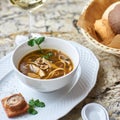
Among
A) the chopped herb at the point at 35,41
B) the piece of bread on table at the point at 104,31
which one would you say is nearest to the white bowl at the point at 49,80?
the chopped herb at the point at 35,41

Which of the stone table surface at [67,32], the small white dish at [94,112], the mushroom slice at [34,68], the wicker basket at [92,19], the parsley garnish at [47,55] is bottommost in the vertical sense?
the stone table surface at [67,32]

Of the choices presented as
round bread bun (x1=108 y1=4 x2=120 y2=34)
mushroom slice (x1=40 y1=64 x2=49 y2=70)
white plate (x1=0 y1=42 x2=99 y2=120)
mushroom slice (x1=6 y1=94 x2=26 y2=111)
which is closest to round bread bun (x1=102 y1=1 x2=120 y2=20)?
round bread bun (x1=108 y1=4 x2=120 y2=34)

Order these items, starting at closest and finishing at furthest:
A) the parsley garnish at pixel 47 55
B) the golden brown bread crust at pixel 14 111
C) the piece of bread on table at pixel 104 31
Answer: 1. the golden brown bread crust at pixel 14 111
2. the parsley garnish at pixel 47 55
3. the piece of bread on table at pixel 104 31

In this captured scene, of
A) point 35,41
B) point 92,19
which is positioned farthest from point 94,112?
point 92,19

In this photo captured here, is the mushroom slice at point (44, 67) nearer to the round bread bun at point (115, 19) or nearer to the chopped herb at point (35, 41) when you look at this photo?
the chopped herb at point (35, 41)

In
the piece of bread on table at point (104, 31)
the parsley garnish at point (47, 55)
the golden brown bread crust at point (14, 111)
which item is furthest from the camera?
the piece of bread on table at point (104, 31)

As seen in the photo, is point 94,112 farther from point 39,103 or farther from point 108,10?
point 108,10
